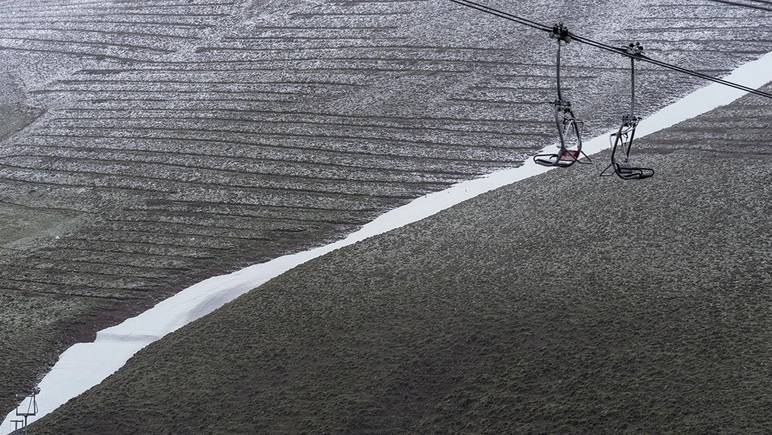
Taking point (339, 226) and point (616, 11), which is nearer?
point (339, 226)

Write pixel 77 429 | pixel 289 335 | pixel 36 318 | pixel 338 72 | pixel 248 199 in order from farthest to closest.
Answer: pixel 338 72, pixel 248 199, pixel 36 318, pixel 289 335, pixel 77 429

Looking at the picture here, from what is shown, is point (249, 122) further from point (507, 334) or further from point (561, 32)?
point (561, 32)

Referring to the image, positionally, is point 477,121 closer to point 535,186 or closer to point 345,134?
point 345,134

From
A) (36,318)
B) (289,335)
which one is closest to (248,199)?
(36,318)

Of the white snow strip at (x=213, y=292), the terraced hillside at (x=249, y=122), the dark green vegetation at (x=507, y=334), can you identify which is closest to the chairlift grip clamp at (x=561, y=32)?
the dark green vegetation at (x=507, y=334)

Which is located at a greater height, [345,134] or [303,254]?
[345,134]

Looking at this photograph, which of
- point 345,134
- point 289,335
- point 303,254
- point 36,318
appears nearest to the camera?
point 289,335

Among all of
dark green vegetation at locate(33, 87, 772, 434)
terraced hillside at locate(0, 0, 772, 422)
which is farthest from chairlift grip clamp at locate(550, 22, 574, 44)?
terraced hillside at locate(0, 0, 772, 422)
